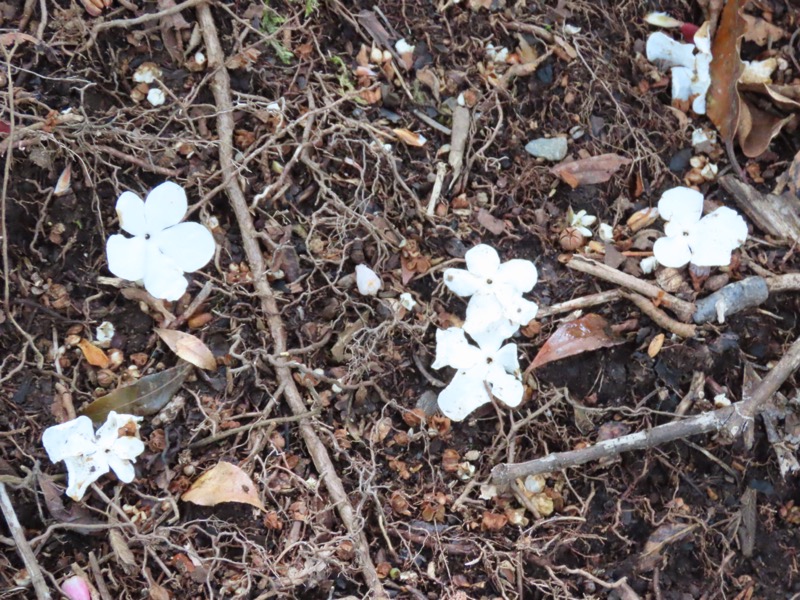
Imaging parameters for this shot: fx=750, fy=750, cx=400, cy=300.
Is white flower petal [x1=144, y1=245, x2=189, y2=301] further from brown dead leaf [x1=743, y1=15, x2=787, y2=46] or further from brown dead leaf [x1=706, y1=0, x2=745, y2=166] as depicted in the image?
brown dead leaf [x1=743, y1=15, x2=787, y2=46]

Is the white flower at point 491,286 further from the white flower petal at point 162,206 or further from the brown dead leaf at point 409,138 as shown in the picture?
the white flower petal at point 162,206

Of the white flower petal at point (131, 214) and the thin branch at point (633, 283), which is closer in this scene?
the white flower petal at point (131, 214)

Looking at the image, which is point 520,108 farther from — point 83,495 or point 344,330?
point 83,495

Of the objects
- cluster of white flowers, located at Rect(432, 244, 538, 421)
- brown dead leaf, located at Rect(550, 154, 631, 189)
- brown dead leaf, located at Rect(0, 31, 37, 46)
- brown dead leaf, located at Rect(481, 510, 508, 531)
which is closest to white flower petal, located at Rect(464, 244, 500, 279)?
cluster of white flowers, located at Rect(432, 244, 538, 421)

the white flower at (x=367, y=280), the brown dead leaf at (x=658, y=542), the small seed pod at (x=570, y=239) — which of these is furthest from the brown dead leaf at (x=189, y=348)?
the brown dead leaf at (x=658, y=542)

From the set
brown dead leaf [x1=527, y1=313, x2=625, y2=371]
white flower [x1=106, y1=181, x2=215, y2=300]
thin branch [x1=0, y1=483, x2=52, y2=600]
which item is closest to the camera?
thin branch [x1=0, y1=483, x2=52, y2=600]

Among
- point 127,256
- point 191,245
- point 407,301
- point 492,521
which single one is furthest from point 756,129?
point 127,256
